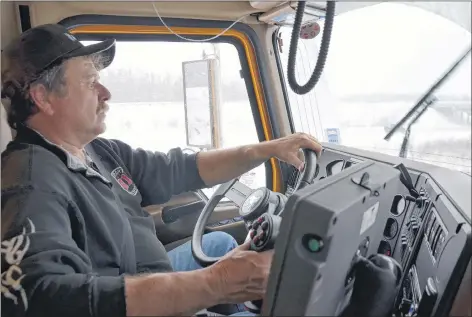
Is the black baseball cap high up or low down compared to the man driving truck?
up

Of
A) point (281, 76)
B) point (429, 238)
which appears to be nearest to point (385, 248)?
point (429, 238)

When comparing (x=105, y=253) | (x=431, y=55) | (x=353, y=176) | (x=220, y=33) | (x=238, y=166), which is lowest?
(x=105, y=253)

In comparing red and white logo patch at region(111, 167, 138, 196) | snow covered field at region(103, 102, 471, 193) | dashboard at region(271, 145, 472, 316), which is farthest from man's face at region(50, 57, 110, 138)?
dashboard at region(271, 145, 472, 316)

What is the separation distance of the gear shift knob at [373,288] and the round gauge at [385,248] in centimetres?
30

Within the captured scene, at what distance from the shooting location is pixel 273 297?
29.6 inches

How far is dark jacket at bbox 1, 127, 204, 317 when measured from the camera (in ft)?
3.29

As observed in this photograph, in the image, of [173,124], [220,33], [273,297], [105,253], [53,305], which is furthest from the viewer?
[173,124]

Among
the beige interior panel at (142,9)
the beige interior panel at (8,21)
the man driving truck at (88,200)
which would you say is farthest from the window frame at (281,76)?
the beige interior panel at (8,21)

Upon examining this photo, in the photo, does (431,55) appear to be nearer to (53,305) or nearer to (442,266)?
(442,266)

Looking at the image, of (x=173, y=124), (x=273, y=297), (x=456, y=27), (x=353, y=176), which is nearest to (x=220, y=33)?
(x=173, y=124)

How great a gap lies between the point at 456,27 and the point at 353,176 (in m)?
0.46

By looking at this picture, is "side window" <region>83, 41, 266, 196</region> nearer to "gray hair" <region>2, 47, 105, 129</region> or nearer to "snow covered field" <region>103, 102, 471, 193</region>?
"snow covered field" <region>103, 102, 471, 193</region>

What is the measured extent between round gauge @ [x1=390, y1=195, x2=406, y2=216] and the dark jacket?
76cm

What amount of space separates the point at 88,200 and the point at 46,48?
55 centimetres
